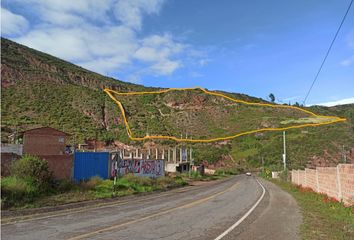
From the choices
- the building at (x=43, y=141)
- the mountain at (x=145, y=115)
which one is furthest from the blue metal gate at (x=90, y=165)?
the mountain at (x=145, y=115)

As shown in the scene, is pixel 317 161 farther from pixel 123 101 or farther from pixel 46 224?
pixel 46 224

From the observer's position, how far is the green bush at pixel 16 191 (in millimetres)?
15925

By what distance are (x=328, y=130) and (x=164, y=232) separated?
82900 millimetres

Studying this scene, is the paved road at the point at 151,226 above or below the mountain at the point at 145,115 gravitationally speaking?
below

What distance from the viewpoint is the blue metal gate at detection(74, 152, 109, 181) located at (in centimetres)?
2635

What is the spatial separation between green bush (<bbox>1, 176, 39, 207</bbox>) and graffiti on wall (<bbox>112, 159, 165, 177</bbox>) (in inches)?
625

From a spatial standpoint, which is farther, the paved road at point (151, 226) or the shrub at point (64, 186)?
the shrub at point (64, 186)

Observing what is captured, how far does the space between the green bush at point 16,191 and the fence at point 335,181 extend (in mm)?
14560

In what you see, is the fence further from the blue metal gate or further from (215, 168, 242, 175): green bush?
(215, 168, 242, 175): green bush

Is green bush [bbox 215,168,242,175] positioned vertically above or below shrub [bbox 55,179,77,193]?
below

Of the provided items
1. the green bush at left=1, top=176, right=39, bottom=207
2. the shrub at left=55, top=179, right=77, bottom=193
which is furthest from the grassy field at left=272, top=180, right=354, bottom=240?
the shrub at left=55, top=179, right=77, bottom=193

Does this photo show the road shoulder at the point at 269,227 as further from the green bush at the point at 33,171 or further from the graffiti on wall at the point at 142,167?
the graffiti on wall at the point at 142,167

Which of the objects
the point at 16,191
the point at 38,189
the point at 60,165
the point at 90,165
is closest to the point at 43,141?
the point at 90,165

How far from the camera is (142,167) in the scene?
4034 cm
